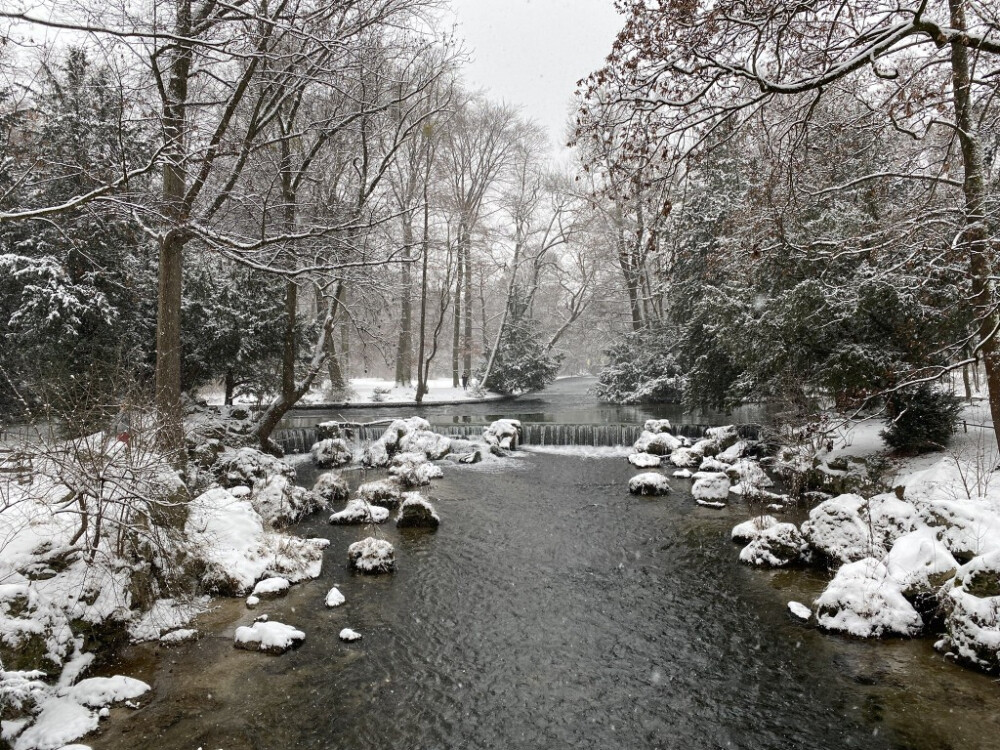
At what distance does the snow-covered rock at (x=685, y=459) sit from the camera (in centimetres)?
1380

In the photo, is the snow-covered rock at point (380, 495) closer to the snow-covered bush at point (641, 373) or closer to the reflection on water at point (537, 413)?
the reflection on water at point (537, 413)

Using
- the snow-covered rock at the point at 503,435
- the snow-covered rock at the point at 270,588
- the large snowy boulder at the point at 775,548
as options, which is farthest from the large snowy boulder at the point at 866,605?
the snow-covered rock at the point at 503,435

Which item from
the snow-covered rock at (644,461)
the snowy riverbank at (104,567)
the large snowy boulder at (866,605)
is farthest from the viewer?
the snow-covered rock at (644,461)

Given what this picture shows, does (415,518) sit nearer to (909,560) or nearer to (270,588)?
(270,588)

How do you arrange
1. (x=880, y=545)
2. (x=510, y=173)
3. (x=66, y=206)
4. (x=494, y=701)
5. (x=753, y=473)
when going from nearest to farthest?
1. (x=66, y=206)
2. (x=494, y=701)
3. (x=880, y=545)
4. (x=753, y=473)
5. (x=510, y=173)

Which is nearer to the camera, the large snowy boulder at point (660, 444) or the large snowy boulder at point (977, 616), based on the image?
the large snowy boulder at point (977, 616)

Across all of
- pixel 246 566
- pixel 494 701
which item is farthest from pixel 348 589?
pixel 494 701

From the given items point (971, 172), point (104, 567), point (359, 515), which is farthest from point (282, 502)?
point (971, 172)

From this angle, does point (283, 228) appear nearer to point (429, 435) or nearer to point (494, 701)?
point (429, 435)

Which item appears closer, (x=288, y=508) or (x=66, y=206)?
(x=66, y=206)

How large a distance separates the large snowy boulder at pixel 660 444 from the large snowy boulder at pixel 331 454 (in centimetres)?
777

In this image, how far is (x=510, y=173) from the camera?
27484 mm

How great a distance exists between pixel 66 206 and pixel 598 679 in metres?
6.04

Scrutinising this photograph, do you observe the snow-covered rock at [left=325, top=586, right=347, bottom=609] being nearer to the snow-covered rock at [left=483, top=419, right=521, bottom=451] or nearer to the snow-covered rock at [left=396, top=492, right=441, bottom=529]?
the snow-covered rock at [left=396, top=492, right=441, bottom=529]
